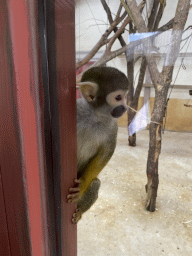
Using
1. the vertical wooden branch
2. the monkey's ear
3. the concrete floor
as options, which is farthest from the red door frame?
the vertical wooden branch

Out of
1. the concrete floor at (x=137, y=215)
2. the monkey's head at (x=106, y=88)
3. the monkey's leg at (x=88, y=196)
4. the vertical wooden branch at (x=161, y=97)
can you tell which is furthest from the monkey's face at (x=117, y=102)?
the concrete floor at (x=137, y=215)

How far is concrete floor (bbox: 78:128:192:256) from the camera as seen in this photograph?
4.67ft

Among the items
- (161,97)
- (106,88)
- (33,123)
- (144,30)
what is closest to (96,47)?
(106,88)

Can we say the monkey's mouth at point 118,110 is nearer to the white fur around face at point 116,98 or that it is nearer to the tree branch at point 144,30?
the white fur around face at point 116,98

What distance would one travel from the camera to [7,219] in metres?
0.31

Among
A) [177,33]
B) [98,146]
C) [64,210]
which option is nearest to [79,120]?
[98,146]

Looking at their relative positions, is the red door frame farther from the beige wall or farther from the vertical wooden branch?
the beige wall

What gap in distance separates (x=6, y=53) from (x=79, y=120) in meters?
0.60

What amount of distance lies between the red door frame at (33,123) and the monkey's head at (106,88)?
0.42m

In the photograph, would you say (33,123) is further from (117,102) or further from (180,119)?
(180,119)

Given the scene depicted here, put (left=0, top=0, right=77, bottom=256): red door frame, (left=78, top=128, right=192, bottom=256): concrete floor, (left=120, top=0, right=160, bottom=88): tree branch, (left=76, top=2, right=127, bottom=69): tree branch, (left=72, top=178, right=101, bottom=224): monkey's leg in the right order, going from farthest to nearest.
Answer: (left=120, top=0, right=160, bottom=88): tree branch, (left=78, top=128, right=192, bottom=256): concrete floor, (left=72, top=178, right=101, bottom=224): monkey's leg, (left=76, top=2, right=127, bottom=69): tree branch, (left=0, top=0, right=77, bottom=256): red door frame

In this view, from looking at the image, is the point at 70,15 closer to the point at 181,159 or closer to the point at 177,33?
the point at 177,33

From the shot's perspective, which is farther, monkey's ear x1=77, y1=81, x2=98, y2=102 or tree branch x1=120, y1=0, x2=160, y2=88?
tree branch x1=120, y1=0, x2=160, y2=88

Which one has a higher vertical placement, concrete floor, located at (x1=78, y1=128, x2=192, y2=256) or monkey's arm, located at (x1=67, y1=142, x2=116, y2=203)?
monkey's arm, located at (x1=67, y1=142, x2=116, y2=203)
